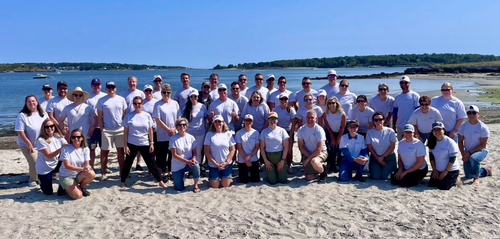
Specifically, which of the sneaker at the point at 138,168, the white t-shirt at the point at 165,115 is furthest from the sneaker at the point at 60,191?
the sneaker at the point at 138,168

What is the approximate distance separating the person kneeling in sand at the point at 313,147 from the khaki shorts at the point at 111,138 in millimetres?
3618

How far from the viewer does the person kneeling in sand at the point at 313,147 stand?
705 centimetres

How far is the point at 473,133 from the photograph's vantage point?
6895 millimetres

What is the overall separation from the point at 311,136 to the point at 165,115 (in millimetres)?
2915

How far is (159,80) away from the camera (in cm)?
816

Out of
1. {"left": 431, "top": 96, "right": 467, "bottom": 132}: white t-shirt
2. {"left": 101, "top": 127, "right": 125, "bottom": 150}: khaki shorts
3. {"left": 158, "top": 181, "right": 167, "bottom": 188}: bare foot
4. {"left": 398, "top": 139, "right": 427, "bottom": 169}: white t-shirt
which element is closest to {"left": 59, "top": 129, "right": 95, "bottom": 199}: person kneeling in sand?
{"left": 101, "top": 127, "right": 125, "bottom": 150}: khaki shorts

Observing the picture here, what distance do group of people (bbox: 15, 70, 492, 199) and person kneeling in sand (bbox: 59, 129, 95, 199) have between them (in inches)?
0.7

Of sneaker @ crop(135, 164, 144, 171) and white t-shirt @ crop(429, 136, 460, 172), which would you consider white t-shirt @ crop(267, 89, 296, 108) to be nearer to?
white t-shirt @ crop(429, 136, 460, 172)

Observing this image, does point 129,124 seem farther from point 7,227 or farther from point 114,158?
point 114,158

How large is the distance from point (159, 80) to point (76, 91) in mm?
1730

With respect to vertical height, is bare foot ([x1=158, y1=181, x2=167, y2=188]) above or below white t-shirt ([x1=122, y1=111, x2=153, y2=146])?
below

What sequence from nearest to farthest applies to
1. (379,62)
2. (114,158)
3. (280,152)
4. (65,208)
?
1. (65,208)
2. (280,152)
3. (114,158)
4. (379,62)

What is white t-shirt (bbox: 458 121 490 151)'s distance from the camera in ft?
22.4

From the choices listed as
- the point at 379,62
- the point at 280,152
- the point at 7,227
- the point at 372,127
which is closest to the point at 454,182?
the point at 372,127
